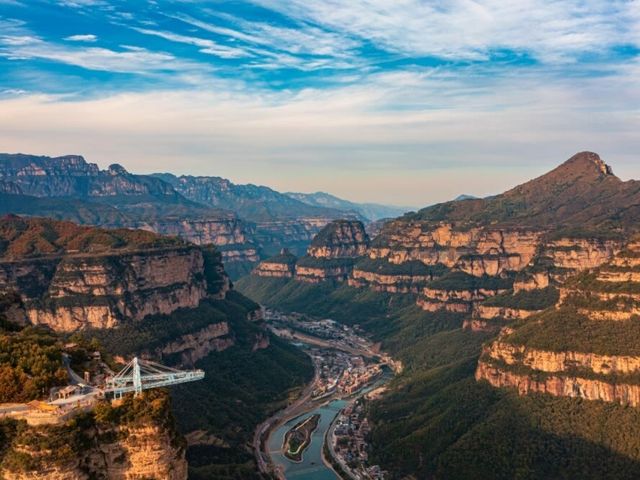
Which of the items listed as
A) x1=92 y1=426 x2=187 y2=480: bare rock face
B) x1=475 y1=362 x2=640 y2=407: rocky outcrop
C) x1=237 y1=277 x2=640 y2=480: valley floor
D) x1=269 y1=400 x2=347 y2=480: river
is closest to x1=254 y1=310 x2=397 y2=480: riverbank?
x1=269 y1=400 x2=347 y2=480: river

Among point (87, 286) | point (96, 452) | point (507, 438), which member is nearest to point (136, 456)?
point (96, 452)

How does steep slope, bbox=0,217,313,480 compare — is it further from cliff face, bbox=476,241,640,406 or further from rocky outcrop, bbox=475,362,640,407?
cliff face, bbox=476,241,640,406

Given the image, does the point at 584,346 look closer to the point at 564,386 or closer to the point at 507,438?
the point at 564,386

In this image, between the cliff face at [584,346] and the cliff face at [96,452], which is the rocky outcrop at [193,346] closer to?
the cliff face at [584,346]

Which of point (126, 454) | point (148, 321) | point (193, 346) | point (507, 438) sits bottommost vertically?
point (507, 438)

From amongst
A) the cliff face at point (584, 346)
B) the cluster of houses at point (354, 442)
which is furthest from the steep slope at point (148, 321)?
the cliff face at point (584, 346)

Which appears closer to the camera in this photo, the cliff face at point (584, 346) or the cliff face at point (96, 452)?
the cliff face at point (96, 452)

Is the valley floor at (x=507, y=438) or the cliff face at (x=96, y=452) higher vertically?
the cliff face at (x=96, y=452)

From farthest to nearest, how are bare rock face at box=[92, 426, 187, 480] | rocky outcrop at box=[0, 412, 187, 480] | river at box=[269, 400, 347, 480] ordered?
1. river at box=[269, 400, 347, 480]
2. bare rock face at box=[92, 426, 187, 480]
3. rocky outcrop at box=[0, 412, 187, 480]

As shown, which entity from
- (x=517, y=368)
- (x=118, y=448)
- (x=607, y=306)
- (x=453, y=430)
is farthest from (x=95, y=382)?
(x=607, y=306)

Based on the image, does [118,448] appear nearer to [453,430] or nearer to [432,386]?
[453,430]

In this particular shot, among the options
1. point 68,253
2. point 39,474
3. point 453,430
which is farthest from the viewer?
point 68,253
